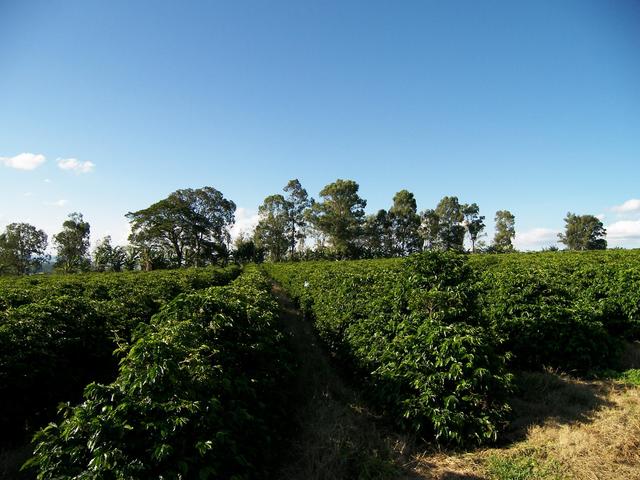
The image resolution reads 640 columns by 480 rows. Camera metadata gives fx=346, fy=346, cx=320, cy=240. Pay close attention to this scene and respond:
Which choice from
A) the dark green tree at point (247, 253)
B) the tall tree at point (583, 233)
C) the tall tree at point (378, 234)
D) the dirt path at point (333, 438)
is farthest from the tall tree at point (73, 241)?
Answer: the tall tree at point (583, 233)

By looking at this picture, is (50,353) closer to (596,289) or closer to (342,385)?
(342,385)

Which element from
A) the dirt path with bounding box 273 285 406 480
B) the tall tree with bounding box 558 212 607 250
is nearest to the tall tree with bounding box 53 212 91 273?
the dirt path with bounding box 273 285 406 480

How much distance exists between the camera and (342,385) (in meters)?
6.57

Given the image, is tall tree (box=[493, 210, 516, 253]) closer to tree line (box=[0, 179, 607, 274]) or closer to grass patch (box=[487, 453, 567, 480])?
tree line (box=[0, 179, 607, 274])

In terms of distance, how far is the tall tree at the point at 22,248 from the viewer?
59.3m

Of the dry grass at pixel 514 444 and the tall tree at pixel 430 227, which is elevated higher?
the tall tree at pixel 430 227

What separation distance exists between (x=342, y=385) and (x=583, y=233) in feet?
287

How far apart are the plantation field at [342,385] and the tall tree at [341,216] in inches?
1869

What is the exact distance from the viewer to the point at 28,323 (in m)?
5.30

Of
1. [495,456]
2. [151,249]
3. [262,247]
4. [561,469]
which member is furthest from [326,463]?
[262,247]

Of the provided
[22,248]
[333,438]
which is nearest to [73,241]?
[22,248]

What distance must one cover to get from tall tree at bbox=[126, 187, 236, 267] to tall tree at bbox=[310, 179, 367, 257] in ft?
55.1

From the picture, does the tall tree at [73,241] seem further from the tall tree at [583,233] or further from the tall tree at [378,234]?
the tall tree at [583,233]

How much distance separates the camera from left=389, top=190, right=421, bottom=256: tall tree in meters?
60.3
